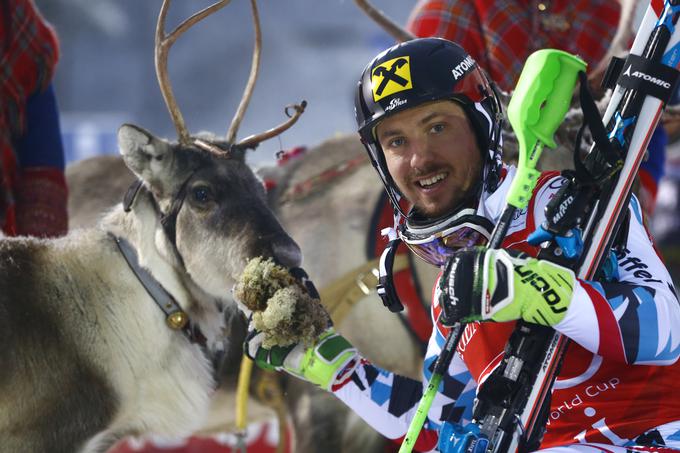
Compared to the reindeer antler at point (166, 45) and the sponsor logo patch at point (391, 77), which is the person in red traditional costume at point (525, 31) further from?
the sponsor logo patch at point (391, 77)

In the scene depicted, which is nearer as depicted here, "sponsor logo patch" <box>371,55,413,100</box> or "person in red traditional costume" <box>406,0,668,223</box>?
"sponsor logo patch" <box>371,55,413,100</box>

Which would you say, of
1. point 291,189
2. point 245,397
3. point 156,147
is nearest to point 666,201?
point 291,189

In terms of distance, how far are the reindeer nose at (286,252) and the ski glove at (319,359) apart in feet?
1.00

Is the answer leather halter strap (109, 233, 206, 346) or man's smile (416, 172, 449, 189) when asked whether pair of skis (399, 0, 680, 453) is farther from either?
leather halter strap (109, 233, 206, 346)

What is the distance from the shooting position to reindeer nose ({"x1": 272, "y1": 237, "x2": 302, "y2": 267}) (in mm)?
2666

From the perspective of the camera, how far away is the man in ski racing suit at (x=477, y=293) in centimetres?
180

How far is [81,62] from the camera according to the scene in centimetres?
978

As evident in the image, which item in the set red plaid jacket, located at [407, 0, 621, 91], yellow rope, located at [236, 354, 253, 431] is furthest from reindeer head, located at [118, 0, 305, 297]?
red plaid jacket, located at [407, 0, 621, 91]

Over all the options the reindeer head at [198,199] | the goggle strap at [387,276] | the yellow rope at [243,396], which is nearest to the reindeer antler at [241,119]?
the reindeer head at [198,199]

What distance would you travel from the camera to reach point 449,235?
2105 mm

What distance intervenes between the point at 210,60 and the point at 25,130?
20.4ft

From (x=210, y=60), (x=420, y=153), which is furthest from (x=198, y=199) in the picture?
(x=210, y=60)

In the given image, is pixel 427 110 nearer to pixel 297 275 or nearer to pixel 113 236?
pixel 297 275

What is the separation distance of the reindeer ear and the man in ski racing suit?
0.65 m
